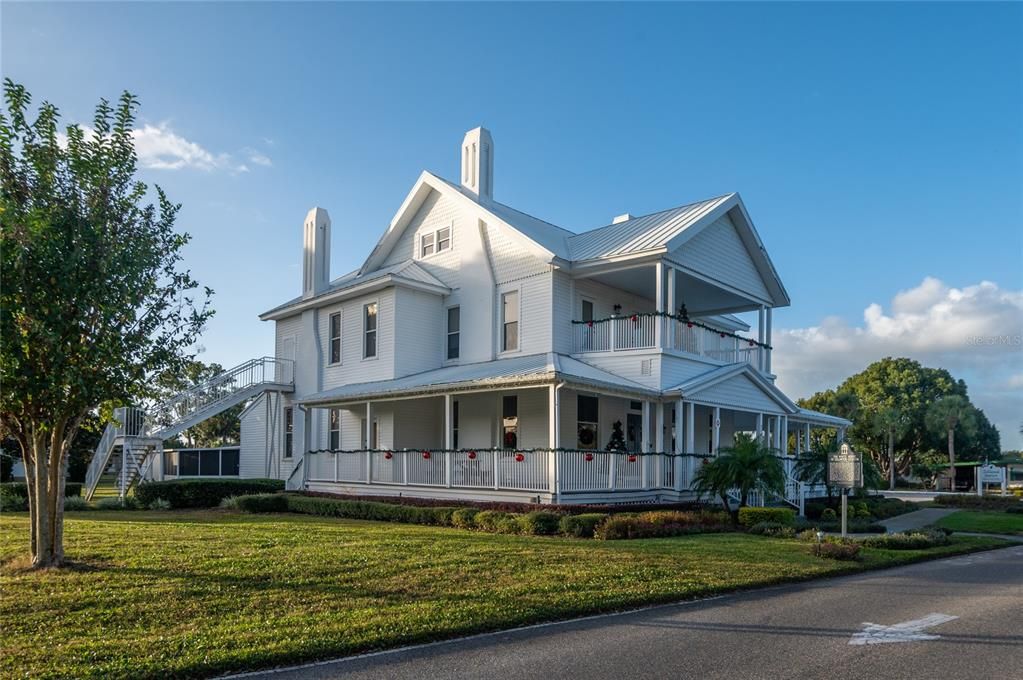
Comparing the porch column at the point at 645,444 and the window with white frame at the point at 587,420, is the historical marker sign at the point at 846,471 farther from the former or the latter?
the window with white frame at the point at 587,420

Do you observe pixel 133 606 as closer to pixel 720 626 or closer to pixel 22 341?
pixel 22 341

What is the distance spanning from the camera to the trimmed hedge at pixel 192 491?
977 inches

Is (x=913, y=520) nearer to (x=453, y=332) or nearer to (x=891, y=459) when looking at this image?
(x=453, y=332)

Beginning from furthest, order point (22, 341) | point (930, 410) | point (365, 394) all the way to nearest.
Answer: point (930, 410) < point (365, 394) < point (22, 341)

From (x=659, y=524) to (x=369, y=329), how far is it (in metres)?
13.7

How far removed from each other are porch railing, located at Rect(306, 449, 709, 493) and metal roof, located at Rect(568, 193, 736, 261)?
5836 mm

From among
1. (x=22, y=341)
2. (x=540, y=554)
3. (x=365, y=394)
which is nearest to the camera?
(x=22, y=341)

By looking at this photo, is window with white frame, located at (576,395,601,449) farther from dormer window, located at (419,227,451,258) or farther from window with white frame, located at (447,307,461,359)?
dormer window, located at (419,227,451,258)

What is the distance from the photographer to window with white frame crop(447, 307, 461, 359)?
2684 centimetres

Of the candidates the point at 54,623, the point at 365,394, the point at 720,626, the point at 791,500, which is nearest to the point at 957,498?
the point at 791,500

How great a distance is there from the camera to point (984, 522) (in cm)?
2417

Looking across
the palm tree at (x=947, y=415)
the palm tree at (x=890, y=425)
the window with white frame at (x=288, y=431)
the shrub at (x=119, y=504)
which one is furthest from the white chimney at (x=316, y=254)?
the palm tree at (x=890, y=425)

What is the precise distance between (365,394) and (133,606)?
1466 cm

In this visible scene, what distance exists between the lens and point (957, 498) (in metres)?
32.8
